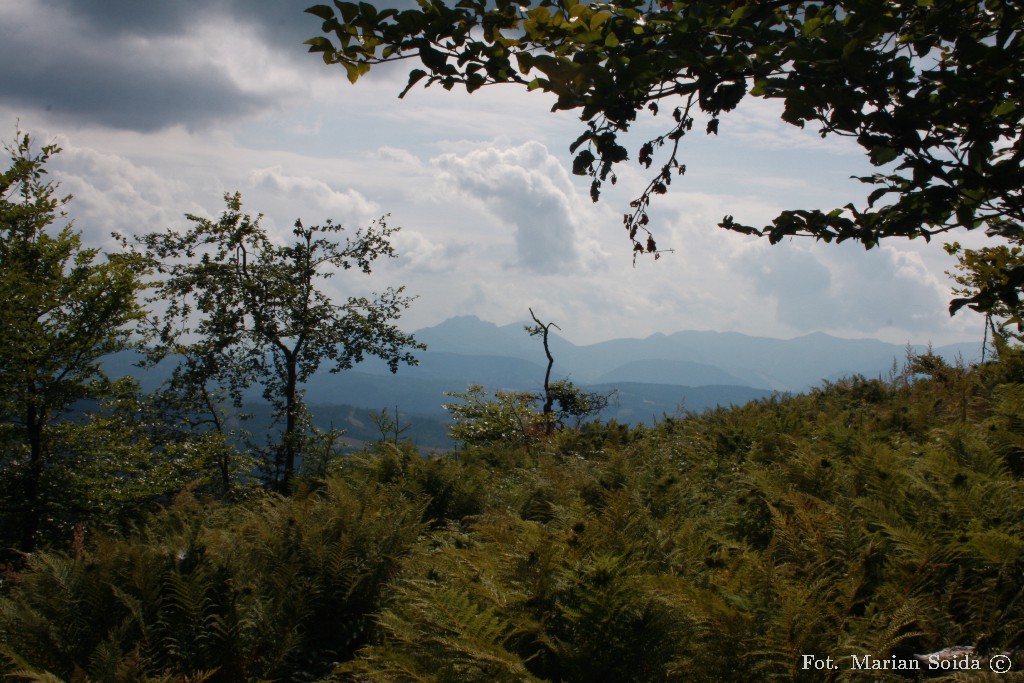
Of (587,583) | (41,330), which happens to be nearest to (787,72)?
(587,583)

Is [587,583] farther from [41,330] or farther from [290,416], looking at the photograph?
[290,416]

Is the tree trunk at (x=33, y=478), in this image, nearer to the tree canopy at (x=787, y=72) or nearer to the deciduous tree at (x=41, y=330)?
the deciduous tree at (x=41, y=330)

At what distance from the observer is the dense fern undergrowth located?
2691mm

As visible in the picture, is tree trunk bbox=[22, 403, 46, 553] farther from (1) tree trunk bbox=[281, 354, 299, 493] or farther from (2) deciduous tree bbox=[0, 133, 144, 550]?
(1) tree trunk bbox=[281, 354, 299, 493]

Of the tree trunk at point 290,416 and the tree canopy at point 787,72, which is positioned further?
the tree trunk at point 290,416

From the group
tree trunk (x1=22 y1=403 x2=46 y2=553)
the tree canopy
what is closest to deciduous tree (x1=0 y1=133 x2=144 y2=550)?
tree trunk (x1=22 y1=403 x2=46 y2=553)

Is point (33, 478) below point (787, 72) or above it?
below

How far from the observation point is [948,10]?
2.28 metres

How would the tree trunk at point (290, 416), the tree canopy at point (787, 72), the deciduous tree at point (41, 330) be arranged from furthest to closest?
the tree trunk at point (290, 416)
the deciduous tree at point (41, 330)
the tree canopy at point (787, 72)

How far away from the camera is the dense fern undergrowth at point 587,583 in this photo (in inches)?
106

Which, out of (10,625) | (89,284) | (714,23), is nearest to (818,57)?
(714,23)

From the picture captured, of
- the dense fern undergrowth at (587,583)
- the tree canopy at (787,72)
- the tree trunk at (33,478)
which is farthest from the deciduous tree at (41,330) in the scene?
the tree canopy at (787,72)

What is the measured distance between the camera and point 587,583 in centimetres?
294

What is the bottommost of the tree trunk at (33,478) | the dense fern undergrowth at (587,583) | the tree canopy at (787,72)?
the tree trunk at (33,478)
